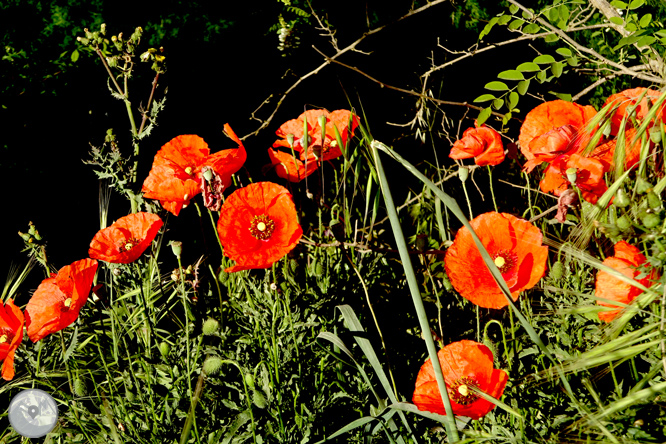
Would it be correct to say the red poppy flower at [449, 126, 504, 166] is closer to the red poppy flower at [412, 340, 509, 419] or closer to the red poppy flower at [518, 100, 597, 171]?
the red poppy flower at [518, 100, 597, 171]

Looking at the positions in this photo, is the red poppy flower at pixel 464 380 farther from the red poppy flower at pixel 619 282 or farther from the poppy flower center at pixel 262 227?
the poppy flower center at pixel 262 227

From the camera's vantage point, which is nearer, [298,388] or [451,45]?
[298,388]

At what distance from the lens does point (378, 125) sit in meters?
2.45

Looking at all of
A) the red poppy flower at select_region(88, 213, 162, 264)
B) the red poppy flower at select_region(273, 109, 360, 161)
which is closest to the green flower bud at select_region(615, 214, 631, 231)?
the red poppy flower at select_region(273, 109, 360, 161)

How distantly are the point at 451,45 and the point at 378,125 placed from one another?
1.41 ft

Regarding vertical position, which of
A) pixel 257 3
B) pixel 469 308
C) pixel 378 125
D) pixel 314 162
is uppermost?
pixel 257 3

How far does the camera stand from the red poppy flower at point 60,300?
1.24 meters

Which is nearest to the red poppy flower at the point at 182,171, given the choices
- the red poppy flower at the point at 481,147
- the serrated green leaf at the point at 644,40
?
the red poppy flower at the point at 481,147

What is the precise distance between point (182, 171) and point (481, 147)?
752mm

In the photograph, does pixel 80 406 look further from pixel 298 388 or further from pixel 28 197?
pixel 28 197

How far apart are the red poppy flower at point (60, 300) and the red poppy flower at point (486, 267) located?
773 mm

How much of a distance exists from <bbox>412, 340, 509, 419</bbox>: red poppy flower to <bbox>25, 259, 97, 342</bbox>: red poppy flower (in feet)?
2.39

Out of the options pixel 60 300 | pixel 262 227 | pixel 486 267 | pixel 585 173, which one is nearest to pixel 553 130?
pixel 585 173

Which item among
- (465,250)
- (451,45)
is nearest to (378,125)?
(451,45)
